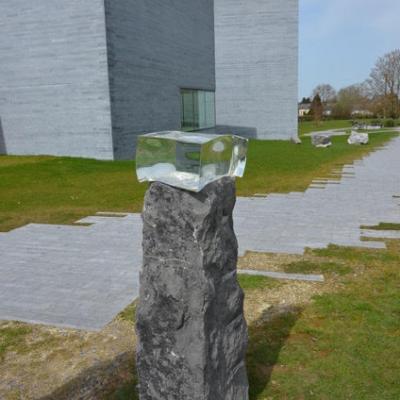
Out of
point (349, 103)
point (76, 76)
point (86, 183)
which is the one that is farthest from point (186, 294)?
point (349, 103)

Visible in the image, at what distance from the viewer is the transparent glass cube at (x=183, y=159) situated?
2650 millimetres

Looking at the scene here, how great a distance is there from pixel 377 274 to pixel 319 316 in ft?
5.28

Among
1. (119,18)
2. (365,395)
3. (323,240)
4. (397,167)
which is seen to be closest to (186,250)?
(365,395)

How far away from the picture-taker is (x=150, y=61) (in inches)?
786

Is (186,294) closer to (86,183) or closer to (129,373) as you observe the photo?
(129,373)

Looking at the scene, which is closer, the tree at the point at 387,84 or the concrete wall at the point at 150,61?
the concrete wall at the point at 150,61

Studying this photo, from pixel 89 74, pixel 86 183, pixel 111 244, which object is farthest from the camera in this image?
pixel 89 74

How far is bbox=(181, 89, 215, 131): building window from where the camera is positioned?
80.1 feet

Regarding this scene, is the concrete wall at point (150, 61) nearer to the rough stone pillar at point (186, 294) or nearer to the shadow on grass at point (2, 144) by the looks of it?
the shadow on grass at point (2, 144)

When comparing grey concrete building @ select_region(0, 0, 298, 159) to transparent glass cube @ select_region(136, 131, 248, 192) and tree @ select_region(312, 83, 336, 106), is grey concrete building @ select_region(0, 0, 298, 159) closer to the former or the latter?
transparent glass cube @ select_region(136, 131, 248, 192)

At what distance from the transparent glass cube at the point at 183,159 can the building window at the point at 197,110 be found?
70.4 ft

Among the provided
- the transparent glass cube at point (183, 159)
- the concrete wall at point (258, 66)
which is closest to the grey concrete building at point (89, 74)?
the concrete wall at point (258, 66)

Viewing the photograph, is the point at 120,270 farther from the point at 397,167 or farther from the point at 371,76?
the point at 371,76

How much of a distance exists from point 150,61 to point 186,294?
61.2 feet
